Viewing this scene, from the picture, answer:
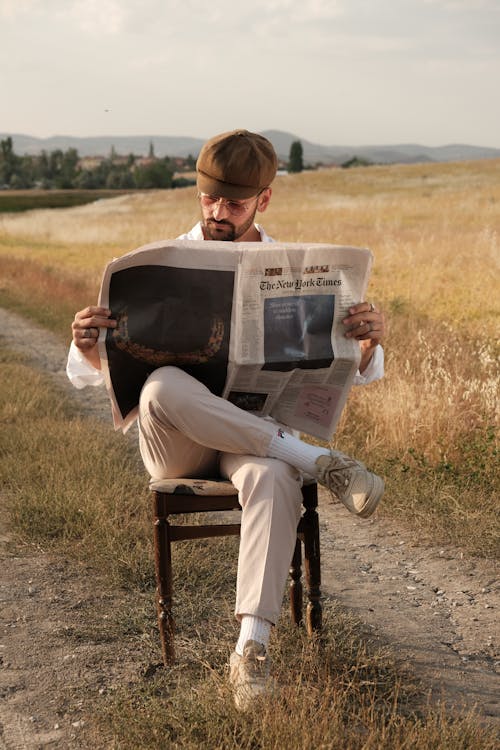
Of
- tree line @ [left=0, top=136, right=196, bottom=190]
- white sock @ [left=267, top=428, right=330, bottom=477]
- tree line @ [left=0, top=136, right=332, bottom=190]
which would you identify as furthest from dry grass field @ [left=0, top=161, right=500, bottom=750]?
tree line @ [left=0, top=136, right=196, bottom=190]

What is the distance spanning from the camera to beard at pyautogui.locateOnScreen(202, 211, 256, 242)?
319 centimetres

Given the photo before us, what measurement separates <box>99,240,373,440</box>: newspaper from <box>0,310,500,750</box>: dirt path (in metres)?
0.86

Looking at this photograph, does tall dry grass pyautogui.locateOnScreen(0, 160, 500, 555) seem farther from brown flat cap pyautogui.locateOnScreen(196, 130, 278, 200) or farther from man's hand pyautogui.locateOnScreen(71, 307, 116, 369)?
man's hand pyautogui.locateOnScreen(71, 307, 116, 369)

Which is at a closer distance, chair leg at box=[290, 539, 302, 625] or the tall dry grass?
chair leg at box=[290, 539, 302, 625]

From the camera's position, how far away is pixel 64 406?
6.59 m

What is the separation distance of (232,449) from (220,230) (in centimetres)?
87

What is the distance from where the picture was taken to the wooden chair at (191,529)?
9.41 ft

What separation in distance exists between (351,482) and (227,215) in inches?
42.8

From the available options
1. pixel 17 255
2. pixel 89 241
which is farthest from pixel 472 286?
pixel 89 241

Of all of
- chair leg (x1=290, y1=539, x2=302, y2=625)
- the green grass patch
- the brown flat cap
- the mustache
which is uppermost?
the brown flat cap

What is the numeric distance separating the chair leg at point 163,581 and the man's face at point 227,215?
98 centimetres

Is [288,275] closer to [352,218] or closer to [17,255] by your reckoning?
[17,255]

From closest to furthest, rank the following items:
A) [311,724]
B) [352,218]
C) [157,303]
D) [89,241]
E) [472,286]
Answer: [311,724]
[157,303]
[472,286]
[352,218]
[89,241]

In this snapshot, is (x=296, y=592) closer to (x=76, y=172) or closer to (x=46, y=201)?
(x=46, y=201)
